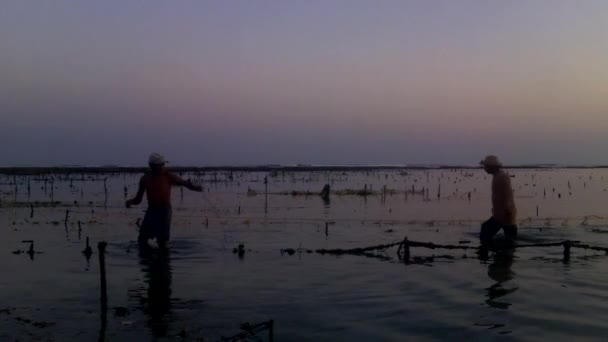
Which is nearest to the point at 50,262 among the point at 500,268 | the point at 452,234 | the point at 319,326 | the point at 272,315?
the point at 272,315

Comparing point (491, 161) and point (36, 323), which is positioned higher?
point (491, 161)

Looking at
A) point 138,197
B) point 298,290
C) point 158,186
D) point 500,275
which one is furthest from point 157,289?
point 500,275

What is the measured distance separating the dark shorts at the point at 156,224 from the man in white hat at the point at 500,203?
6070 millimetres

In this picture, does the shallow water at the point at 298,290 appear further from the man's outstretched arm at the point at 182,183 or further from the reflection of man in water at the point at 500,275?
the man's outstretched arm at the point at 182,183

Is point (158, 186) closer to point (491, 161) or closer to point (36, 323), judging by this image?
point (36, 323)

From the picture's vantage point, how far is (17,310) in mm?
8203

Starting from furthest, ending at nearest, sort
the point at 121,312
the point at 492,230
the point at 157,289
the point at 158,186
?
the point at 492,230 < the point at 158,186 < the point at 157,289 < the point at 121,312

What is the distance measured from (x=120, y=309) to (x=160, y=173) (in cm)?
377

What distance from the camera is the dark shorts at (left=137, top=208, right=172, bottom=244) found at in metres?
11.4

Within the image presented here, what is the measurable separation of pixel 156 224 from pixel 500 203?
647 cm

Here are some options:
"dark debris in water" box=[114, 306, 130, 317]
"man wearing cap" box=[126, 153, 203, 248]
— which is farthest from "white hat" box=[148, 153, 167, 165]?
"dark debris in water" box=[114, 306, 130, 317]

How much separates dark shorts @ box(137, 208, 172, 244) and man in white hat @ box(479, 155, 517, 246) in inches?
239

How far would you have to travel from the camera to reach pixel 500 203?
1237cm

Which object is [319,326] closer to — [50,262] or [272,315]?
[272,315]
